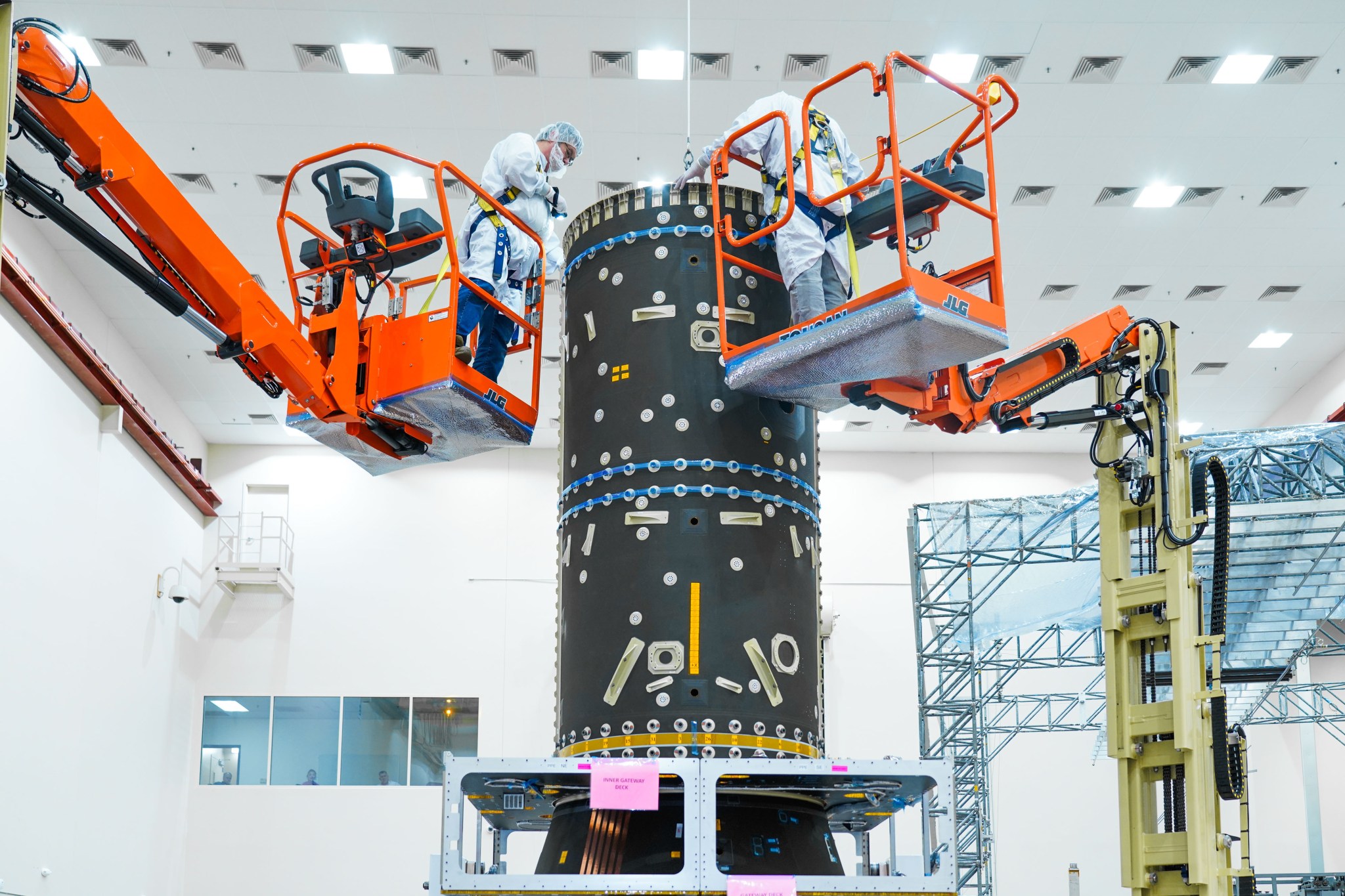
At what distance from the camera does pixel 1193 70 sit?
67.7 ft

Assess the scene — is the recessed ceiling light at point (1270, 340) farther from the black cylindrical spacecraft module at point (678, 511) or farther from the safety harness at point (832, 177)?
the black cylindrical spacecraft module at point (678, 511)

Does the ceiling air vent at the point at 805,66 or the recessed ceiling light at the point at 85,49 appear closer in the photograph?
the recessed ceiling light at the point at 85,49

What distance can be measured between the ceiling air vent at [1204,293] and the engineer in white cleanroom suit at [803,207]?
19882mm

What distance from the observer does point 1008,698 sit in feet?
94.4

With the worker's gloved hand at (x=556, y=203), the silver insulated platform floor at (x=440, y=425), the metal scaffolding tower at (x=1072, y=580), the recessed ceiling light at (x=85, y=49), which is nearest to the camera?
the silver insulated platform floor at (x=440, y=425)

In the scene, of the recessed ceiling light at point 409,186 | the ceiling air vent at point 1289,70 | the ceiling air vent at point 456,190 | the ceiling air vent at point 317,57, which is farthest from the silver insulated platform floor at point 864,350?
the recessed ceiling light at point 409,186

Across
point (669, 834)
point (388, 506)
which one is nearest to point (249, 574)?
point (388, 506)

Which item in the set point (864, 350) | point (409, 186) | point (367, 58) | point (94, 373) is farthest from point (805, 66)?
point (94, 373)

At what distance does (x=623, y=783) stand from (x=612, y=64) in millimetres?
15238

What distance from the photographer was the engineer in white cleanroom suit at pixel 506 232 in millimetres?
10148

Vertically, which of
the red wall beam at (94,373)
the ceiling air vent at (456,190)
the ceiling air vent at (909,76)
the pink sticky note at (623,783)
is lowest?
the pink sticky note at (623,783)

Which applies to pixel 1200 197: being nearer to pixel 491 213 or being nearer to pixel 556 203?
pixel 556 203

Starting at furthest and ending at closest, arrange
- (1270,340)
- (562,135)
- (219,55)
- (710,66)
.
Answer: (1270,340)
(710,66)
(219,55)
(562,135)

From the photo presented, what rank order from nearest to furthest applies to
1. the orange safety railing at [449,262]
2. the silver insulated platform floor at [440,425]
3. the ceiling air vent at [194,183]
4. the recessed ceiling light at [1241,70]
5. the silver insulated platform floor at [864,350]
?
the silver insulated platform floor at [864,350], the orange safety railing at [449,262], the silver insulated platform floor at [440,425], the recessed ceiling light at [1241,70], the ceiling air vent at [194,183]
